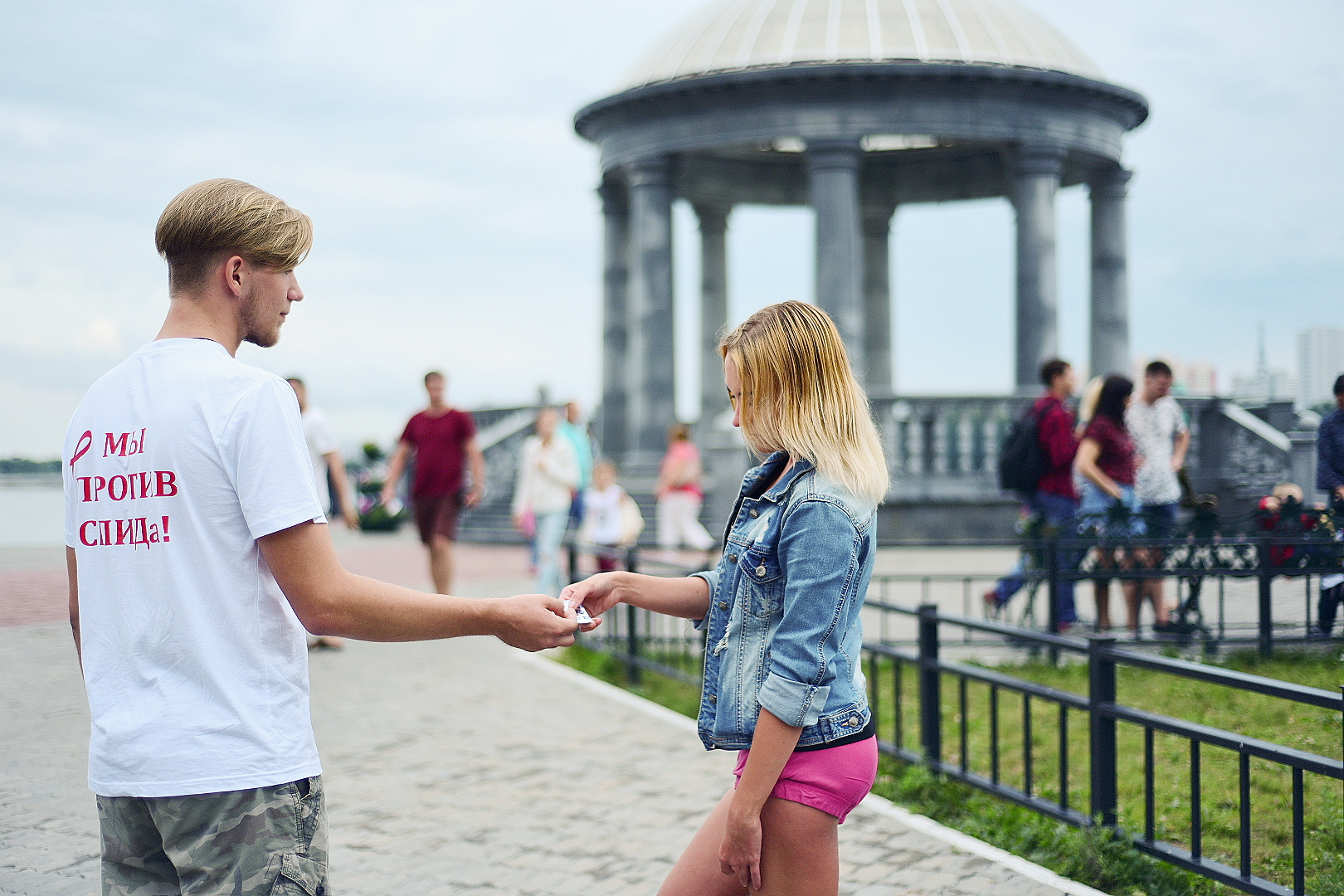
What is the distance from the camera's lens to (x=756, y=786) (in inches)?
102

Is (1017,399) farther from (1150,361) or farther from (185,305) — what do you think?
(185,305)

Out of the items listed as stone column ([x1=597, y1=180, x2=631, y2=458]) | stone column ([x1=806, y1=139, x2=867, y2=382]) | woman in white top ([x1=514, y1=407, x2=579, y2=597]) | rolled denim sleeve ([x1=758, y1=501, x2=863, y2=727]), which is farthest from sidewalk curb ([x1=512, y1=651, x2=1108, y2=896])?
stone column ([x1=597, y1=180, x2=631, y2=458])

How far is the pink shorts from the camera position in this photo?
2648 mm

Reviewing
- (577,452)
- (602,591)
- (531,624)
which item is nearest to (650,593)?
(602,591)

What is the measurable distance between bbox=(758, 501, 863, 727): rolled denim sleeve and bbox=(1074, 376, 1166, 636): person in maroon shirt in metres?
6.95

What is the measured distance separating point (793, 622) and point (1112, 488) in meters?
7.58

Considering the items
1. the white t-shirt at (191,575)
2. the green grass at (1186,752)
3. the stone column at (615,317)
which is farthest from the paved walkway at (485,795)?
the stone column at (615,317)

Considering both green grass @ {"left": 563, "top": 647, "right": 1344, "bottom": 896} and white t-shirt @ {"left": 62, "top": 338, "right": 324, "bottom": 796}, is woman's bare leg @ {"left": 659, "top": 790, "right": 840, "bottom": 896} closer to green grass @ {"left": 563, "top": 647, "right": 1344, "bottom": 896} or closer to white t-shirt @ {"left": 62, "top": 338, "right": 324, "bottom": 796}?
white t-shirt @ {"left": 62, "top": 338, "right": 324, "bottom": 796}

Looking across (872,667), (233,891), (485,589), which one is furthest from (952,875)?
(485,589)

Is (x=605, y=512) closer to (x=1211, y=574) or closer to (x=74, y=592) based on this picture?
(x=1211, y=574)

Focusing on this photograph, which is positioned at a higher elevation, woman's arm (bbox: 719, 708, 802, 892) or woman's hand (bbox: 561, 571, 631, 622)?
woman's hand (bbox: 561, 571, 631, 622)

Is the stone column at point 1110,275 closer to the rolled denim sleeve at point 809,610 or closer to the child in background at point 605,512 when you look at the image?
the child in background at point 605,512

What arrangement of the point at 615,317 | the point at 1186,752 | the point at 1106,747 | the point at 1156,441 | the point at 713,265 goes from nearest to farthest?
the point at 1106,747 < the point at 1186,752 < the point at 1156,441 < the point at 615,317 < the point at 713,265

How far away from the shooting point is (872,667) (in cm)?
631
